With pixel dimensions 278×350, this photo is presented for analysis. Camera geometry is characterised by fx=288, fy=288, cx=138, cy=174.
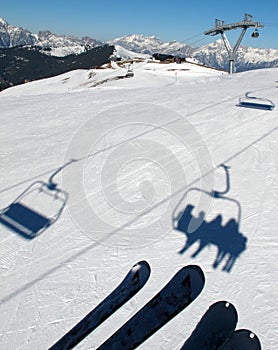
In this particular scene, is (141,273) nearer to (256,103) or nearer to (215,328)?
(215,328)

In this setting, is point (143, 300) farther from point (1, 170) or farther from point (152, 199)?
point (1, 170)

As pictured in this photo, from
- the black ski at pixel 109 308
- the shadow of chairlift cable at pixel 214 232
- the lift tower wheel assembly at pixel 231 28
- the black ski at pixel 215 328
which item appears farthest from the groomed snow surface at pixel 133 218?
the lift tower wheel assembly at pixel 231 28

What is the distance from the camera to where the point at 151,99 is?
12469 mm

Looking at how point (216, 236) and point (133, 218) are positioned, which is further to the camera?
point (133, 218)

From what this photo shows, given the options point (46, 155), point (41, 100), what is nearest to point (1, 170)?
point (46, 155)

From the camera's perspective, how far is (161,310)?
210 cm

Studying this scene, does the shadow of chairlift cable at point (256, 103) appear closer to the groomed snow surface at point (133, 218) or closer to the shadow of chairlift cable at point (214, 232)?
the groomed snow surface at point (133, 218)

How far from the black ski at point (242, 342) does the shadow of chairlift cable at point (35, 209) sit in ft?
11.0

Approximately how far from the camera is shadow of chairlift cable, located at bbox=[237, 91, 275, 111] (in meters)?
10.2

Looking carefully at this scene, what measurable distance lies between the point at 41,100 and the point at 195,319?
12.9 meters

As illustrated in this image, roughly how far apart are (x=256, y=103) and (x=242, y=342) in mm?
9993

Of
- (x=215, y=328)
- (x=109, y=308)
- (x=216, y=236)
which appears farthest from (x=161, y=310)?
(x=216, y=236)

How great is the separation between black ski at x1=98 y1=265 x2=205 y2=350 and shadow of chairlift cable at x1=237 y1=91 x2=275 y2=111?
9.46 metres

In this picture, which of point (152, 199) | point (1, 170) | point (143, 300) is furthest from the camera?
point (1, 170)
